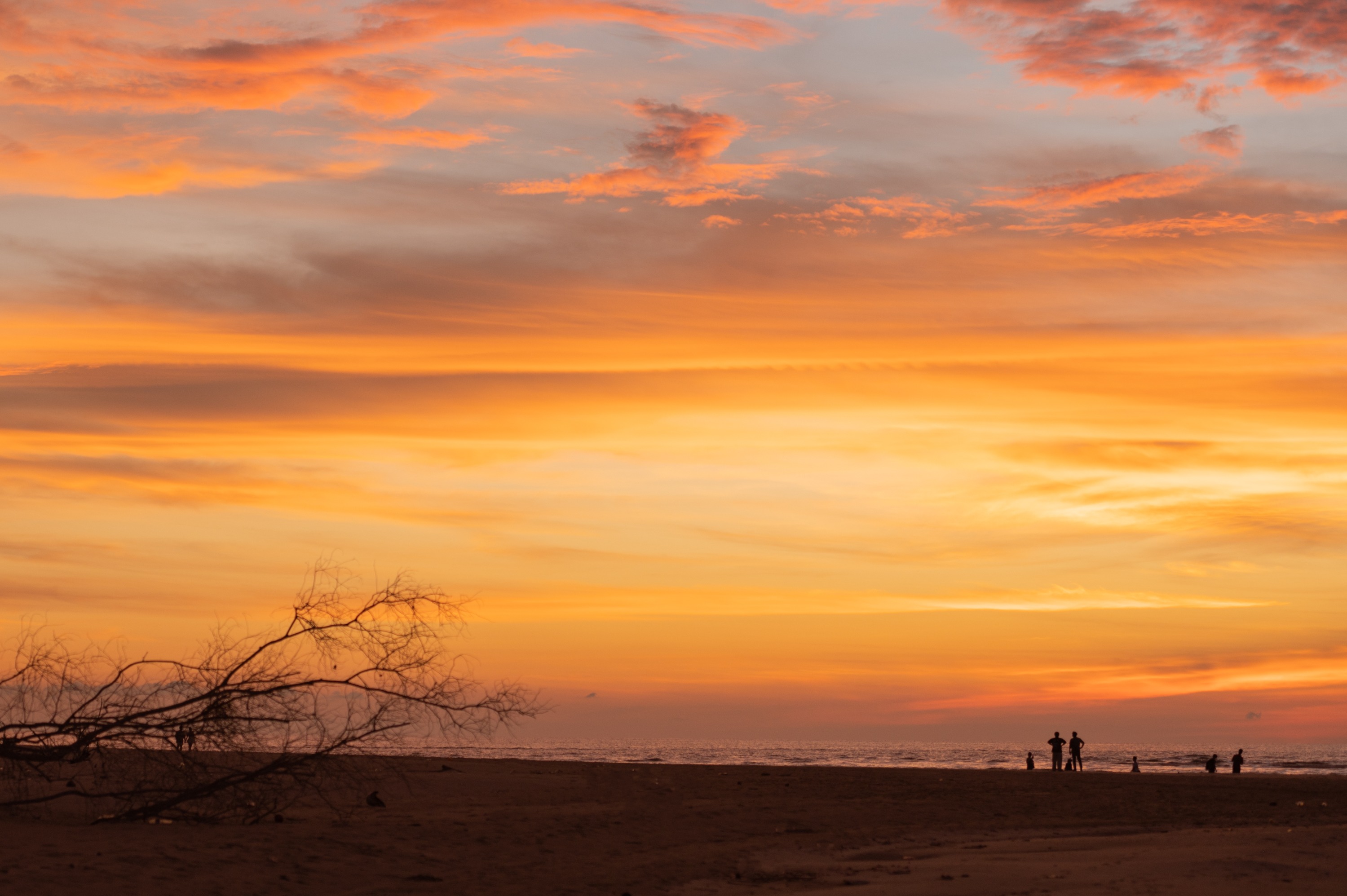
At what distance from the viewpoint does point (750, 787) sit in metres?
29.9

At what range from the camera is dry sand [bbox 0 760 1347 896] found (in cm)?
1481

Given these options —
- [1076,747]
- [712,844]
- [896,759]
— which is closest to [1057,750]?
[1076,747]

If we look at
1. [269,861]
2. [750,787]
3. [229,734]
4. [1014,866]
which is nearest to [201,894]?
[269,861]

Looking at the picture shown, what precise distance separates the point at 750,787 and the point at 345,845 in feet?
46.9

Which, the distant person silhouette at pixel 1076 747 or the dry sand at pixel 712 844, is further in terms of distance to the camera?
the distant person silhouette at pixel 1076 747

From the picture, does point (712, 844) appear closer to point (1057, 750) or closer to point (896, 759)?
point (1057, 750)

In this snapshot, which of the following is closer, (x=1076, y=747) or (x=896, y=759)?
(x=1076, y=747)

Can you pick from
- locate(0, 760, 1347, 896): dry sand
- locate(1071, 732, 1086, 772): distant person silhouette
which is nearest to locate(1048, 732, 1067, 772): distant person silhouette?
locate(1071, 732, 1086, 772): distant person silhouette

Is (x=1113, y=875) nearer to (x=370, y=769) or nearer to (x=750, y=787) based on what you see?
(x=750, y=787)

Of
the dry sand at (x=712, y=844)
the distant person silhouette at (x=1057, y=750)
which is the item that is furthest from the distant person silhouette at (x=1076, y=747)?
the dry sand at (x=712, y=844)

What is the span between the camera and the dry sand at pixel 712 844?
48.6 ft

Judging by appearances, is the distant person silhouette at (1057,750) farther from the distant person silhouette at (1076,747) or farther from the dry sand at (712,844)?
the dry sand at (712,844)

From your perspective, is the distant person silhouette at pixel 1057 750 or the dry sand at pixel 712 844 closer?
the dry sand at pixel 712 844

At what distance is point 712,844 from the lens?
20594mm
